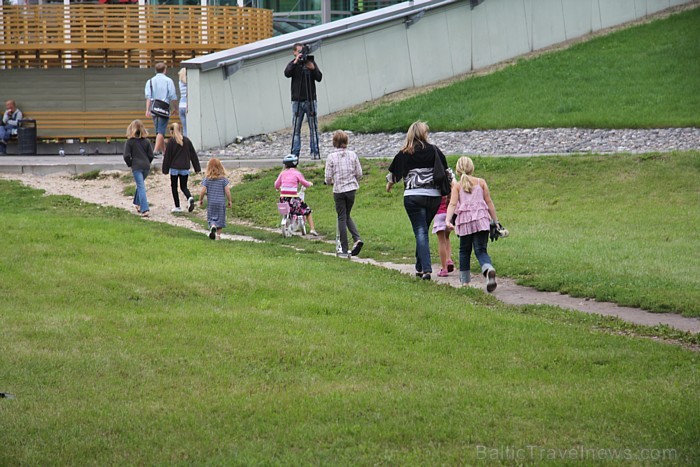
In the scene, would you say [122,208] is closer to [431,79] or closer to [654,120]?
[654,120]

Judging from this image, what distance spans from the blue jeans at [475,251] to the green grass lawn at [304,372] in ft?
1.46

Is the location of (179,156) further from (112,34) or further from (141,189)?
(112,34)

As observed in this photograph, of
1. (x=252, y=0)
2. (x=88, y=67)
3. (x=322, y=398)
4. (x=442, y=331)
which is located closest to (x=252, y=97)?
(x=88, y=67)

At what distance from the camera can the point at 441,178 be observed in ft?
40.5

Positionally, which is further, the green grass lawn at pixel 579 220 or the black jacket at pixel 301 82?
the black jacket at pixel 301 82

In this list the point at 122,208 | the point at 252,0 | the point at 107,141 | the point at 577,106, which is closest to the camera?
the point at 122,208

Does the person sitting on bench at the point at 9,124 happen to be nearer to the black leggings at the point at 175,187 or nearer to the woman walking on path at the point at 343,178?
the black leggings at the point at 175,187

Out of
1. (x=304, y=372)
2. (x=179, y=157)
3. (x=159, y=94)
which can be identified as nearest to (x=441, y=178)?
(x=304, y=372)

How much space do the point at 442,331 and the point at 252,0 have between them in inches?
1250

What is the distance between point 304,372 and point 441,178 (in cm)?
501

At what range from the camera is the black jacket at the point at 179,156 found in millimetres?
19000

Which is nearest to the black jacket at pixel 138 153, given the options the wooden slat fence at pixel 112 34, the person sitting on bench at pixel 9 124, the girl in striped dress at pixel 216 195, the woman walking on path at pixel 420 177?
the girl in striped dress at pixel 216 195

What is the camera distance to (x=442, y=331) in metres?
9.21

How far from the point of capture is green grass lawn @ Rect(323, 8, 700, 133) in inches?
986
